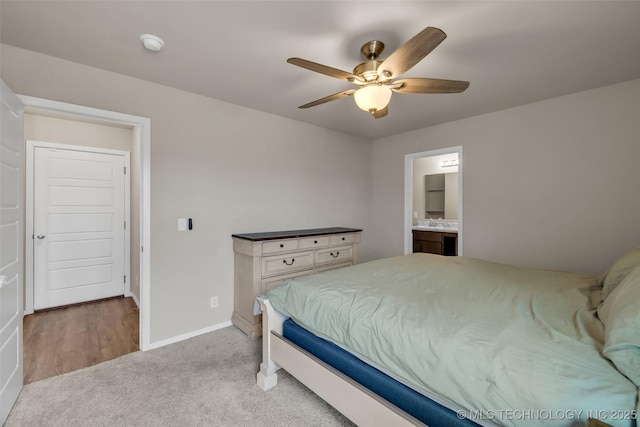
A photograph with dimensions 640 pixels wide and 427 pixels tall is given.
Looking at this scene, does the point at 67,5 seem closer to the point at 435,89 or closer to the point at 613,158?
the point at 435,89

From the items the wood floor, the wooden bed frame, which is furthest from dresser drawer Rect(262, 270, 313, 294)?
the wood floor

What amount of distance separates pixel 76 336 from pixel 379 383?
3089mm

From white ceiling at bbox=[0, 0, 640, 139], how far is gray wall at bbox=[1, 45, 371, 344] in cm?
17

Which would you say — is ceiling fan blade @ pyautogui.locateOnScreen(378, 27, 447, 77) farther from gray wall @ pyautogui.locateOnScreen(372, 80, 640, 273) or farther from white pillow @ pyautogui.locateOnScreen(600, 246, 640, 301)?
gray wall @ pyautogui.locateOnScreen(372, 80, 640, 273)

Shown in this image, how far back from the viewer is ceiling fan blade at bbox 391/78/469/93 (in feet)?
5.90

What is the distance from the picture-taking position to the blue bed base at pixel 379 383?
1.14 meters

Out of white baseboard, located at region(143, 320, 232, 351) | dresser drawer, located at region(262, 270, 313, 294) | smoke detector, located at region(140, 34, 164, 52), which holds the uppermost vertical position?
smoke detector, located at region(140, 34, 164, 52)

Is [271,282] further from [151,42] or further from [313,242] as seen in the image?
[151,42]

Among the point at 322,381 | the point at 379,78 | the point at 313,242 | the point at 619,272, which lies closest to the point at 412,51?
the point at 379,78

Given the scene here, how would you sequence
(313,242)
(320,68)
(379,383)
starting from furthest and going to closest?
(313,242)
(320,68)
(379,383)

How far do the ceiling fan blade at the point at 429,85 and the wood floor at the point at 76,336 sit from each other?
3122 mm

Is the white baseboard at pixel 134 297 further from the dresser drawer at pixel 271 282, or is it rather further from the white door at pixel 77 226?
the dresser drawer at pixel 271 282

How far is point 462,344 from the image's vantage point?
1127 mm

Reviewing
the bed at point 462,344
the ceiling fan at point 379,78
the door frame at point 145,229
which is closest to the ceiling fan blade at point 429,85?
the ceiling fan at point 379,78
